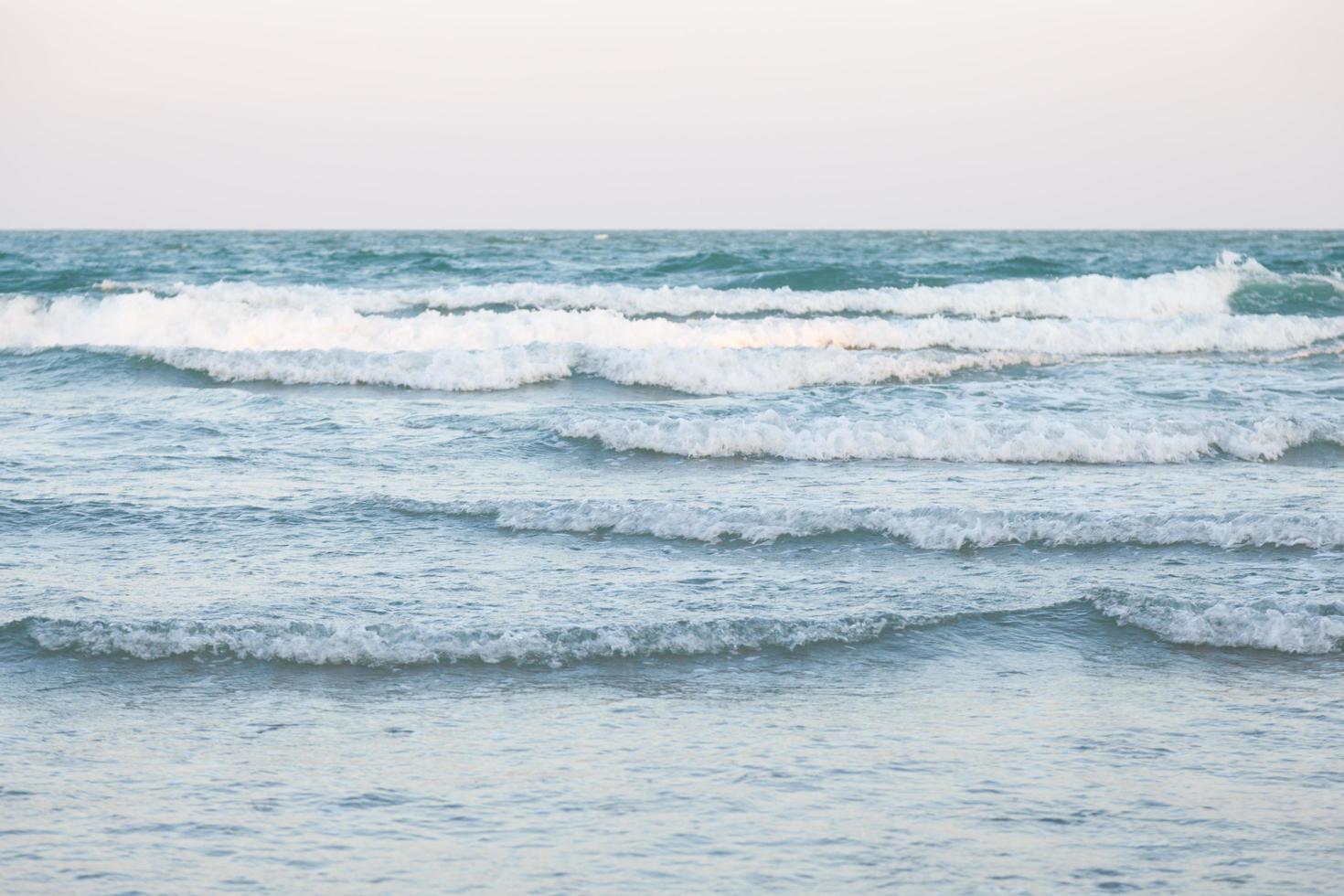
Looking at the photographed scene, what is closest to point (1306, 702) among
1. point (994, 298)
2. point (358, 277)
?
point (994, 298)

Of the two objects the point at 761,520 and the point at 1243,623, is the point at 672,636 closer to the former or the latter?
the point at 761,520

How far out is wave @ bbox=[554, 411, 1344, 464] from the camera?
375 inches

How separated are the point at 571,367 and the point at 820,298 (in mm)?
8478

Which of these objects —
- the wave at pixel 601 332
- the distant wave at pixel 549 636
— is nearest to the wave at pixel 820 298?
the wave at pixel 601 332

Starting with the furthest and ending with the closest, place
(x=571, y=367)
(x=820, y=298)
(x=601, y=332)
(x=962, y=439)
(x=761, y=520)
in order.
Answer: (x=820, y=298) < (x=601, y=332) < (x=571, y=367) < (x=962, y=439) < (x=761, y=520)

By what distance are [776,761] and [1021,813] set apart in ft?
2.58

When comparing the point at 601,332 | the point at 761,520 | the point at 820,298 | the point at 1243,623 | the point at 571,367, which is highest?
the point at 820,298

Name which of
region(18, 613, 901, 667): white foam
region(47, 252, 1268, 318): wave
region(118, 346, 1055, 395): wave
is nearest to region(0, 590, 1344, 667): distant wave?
region(18, 613, 901, 667): white foam

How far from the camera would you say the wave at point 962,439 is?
31.3 ft

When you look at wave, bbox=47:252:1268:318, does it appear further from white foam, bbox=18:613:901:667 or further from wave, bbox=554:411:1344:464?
white foam, bbox=18:613:901:667

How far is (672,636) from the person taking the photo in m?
5.34

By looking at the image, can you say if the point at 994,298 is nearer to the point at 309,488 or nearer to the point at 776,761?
the point at 309,488

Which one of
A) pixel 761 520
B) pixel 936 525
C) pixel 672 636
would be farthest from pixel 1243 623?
pixel 761 520

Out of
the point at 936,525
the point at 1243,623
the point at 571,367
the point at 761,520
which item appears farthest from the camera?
the point at 571,367
